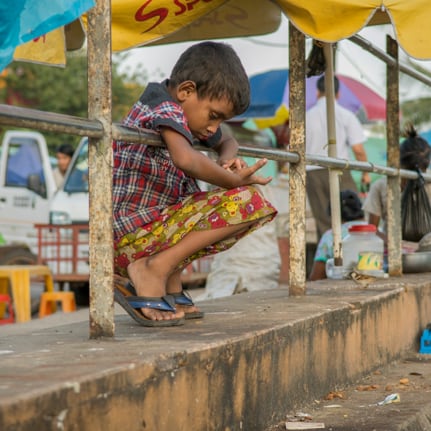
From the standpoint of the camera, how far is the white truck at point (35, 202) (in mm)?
11570

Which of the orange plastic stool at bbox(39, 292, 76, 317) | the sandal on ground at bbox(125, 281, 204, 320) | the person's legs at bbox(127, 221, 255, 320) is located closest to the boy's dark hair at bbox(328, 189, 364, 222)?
the orange plastic stool at bbox(39, 292, 76, 317)

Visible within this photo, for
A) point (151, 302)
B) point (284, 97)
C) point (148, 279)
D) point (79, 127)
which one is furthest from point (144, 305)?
point (284, 97)

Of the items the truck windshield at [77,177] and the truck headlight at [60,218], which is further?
the truck windshield at [77,177]

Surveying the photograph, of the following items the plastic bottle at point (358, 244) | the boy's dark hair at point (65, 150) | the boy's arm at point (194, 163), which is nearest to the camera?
the boy's arm at point (194, 163)

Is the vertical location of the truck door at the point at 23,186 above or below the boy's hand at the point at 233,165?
above

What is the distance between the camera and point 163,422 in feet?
8.12

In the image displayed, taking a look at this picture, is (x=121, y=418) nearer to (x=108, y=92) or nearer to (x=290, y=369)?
(x=108, y=92)

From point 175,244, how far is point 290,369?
0.61 meters

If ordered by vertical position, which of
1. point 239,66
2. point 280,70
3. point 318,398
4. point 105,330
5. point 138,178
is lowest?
point 318,398

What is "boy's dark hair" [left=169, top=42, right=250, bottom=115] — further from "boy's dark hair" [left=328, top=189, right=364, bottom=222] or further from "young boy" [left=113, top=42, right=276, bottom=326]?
"boy's dark hair" [left=328, top=189, right=364, bottom=222]

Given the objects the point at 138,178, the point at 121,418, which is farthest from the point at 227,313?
the point at 121,418

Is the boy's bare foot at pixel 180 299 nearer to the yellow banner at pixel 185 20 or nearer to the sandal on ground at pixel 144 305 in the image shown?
the sandal on ground at pixel 144 305

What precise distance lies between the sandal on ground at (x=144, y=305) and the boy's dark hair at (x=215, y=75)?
29.9 inches

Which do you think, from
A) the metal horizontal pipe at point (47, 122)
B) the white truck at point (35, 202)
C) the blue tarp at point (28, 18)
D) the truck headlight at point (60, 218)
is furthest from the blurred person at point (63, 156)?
the blue tarp at point (28, 18)
